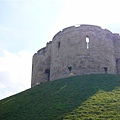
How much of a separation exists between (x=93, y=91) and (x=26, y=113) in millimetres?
4872

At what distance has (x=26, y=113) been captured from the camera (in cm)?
1402

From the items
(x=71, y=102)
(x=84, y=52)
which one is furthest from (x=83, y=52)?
(x=71, y=102)

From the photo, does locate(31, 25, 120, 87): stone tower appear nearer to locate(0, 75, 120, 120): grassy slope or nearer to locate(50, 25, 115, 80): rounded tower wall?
locate(50, 25, 115, 80): rounded tower wall

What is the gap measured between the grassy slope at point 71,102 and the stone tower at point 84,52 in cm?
481

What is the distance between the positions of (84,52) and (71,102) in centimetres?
1137

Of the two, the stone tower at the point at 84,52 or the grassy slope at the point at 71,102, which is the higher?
the stone tower at the point at 84,52

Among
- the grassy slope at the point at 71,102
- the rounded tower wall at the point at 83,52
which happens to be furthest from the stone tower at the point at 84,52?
the grassy slope at the point at 71,102

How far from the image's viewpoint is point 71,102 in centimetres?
1474

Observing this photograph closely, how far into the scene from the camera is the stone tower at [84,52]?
25.2 metres

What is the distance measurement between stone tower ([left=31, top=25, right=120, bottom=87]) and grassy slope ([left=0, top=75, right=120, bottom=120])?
190 inches

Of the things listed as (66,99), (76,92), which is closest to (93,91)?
(76,92)

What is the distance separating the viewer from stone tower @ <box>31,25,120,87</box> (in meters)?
25.2

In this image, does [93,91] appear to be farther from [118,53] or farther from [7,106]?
[118,53]

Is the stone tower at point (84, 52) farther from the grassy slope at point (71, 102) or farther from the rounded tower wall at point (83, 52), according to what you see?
the grassy slope at point (71, 102)
